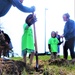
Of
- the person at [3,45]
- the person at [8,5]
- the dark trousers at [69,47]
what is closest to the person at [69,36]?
the dark trousers at [69,47]

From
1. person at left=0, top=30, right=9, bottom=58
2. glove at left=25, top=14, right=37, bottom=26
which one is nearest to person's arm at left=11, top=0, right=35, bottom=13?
glove at left=25, top=14, right=37, bottom=26

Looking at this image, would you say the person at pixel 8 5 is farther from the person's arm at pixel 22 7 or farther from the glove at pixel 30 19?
the glove at pixel 30 19

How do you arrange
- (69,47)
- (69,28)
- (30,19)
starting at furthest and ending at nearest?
(69,47) → (69,28) → (30,19)

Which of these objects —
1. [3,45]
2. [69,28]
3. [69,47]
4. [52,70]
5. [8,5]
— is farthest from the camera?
[69,47]

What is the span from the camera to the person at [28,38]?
6.66 metres

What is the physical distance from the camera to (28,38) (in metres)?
6.71

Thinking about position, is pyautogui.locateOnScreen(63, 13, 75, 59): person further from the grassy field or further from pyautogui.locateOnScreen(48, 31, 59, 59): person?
the grassy field

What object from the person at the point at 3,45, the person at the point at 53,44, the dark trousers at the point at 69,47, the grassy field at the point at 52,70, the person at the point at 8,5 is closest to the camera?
the grassy field at the point at 52,70

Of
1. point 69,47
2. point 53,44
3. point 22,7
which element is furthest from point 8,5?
point 69,47

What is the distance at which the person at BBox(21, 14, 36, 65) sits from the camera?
6.66 meters

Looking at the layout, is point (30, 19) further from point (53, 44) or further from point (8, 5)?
point (53, 44)

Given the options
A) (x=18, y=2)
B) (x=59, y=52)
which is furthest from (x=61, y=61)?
(x=18, y=2)

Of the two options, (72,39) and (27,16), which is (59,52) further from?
(27,16)

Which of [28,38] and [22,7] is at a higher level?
[22,7]
